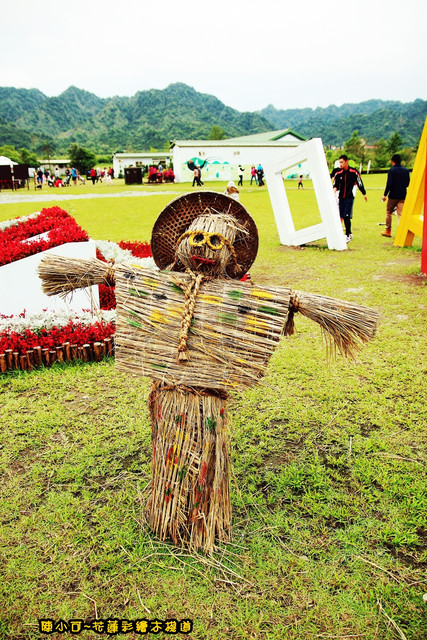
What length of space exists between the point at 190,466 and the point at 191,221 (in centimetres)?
135

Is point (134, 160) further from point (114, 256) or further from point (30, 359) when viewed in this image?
point (30, 359)

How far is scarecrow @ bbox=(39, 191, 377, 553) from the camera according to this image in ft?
7.49

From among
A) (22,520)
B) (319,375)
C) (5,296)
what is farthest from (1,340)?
(319,375)

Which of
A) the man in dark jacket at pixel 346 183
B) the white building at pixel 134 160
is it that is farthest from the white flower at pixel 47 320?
the white building at pixel 134 160

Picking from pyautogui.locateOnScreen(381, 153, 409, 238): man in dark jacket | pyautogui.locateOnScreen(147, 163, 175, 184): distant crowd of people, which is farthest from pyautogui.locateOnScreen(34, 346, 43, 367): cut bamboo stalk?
pyautogui.locateOnScreen(147, 163, 175, 184): distant crowd of people

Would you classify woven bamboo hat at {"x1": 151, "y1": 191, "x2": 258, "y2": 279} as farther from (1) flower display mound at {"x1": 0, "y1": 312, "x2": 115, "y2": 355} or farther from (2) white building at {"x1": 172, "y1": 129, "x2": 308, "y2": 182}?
(2) white building at {"x1": 172, "y1": 129, "x2": 308, "y2": 182}

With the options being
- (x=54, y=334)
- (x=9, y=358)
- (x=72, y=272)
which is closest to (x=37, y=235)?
(x=54, y=334)

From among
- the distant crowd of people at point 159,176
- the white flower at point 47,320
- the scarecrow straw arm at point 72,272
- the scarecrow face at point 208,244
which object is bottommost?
the white flower at point 47,320

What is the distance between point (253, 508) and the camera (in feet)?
9.64

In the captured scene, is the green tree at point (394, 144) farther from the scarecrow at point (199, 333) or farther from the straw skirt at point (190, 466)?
the straw skirt at point (190, 466)

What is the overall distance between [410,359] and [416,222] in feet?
18.9

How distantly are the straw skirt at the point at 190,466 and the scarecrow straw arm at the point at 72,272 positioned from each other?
2.33 ft

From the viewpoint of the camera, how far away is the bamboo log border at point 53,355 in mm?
4770

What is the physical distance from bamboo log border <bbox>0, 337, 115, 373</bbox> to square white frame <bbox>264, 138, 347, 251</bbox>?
6.73m
